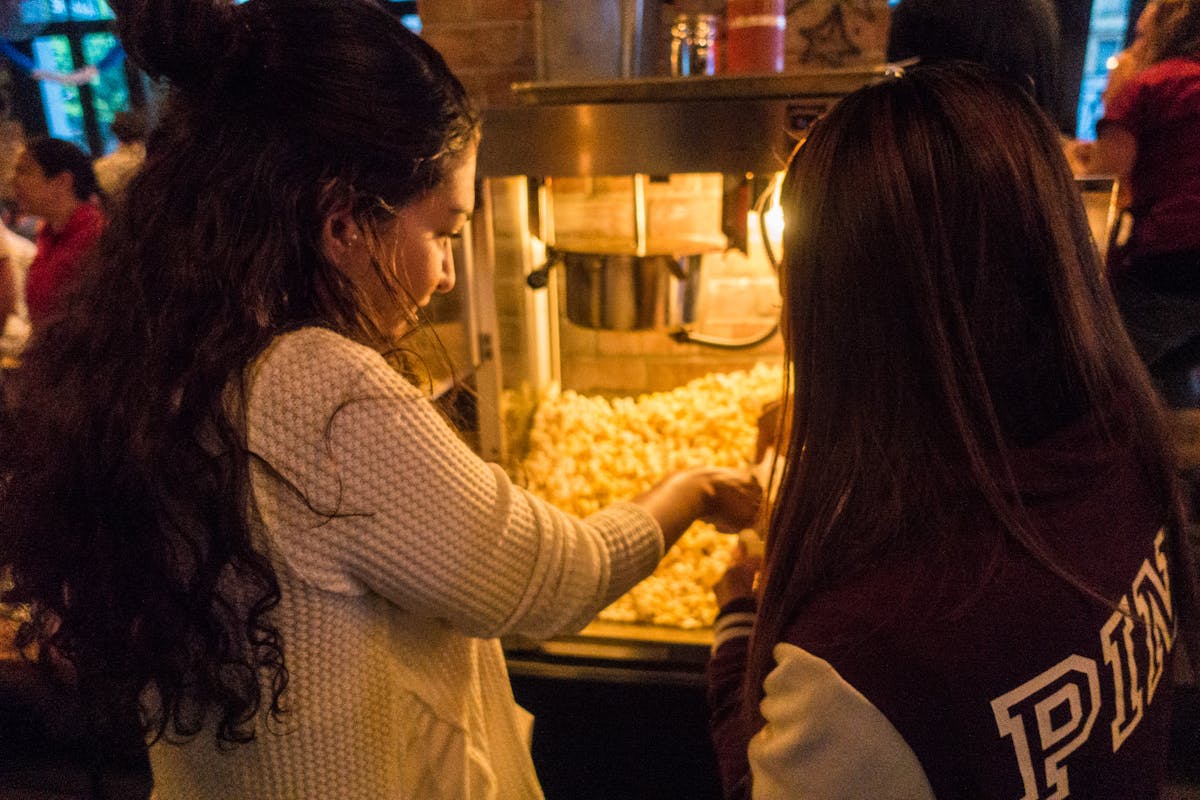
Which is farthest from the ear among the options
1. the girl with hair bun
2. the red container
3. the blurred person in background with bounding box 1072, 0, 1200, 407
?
the blurred person in background with bounding box 1072, 0, 1200, 407

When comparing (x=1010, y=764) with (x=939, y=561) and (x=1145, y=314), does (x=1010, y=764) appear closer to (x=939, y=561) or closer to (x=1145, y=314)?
(x=939, y=561)

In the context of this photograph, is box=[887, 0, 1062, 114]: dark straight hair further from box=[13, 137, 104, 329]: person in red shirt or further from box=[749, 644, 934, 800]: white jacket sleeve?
box=[13, 137, 104, 329]: person in red shirt

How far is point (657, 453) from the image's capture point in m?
1.92

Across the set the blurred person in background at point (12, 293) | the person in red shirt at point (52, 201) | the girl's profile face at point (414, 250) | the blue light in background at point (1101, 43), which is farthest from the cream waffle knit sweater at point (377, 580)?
the blue light in background at point (1101, 43)

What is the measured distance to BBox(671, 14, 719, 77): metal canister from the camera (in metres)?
1.61

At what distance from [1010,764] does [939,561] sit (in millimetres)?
158

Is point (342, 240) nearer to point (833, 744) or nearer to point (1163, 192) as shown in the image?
point (833, 744)

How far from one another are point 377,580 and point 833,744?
1.48 feet

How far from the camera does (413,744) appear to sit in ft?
2.98

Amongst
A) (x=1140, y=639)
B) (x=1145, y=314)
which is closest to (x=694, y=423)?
(x=1145, y=314)

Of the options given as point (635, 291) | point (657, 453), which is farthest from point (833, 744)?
point (657, 453)

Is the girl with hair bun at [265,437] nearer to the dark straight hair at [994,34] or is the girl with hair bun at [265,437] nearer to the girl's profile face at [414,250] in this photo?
the girl's profile face at [414,250]

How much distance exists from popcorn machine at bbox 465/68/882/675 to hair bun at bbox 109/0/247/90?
0.59 m

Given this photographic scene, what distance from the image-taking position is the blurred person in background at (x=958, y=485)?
622 millimetres
